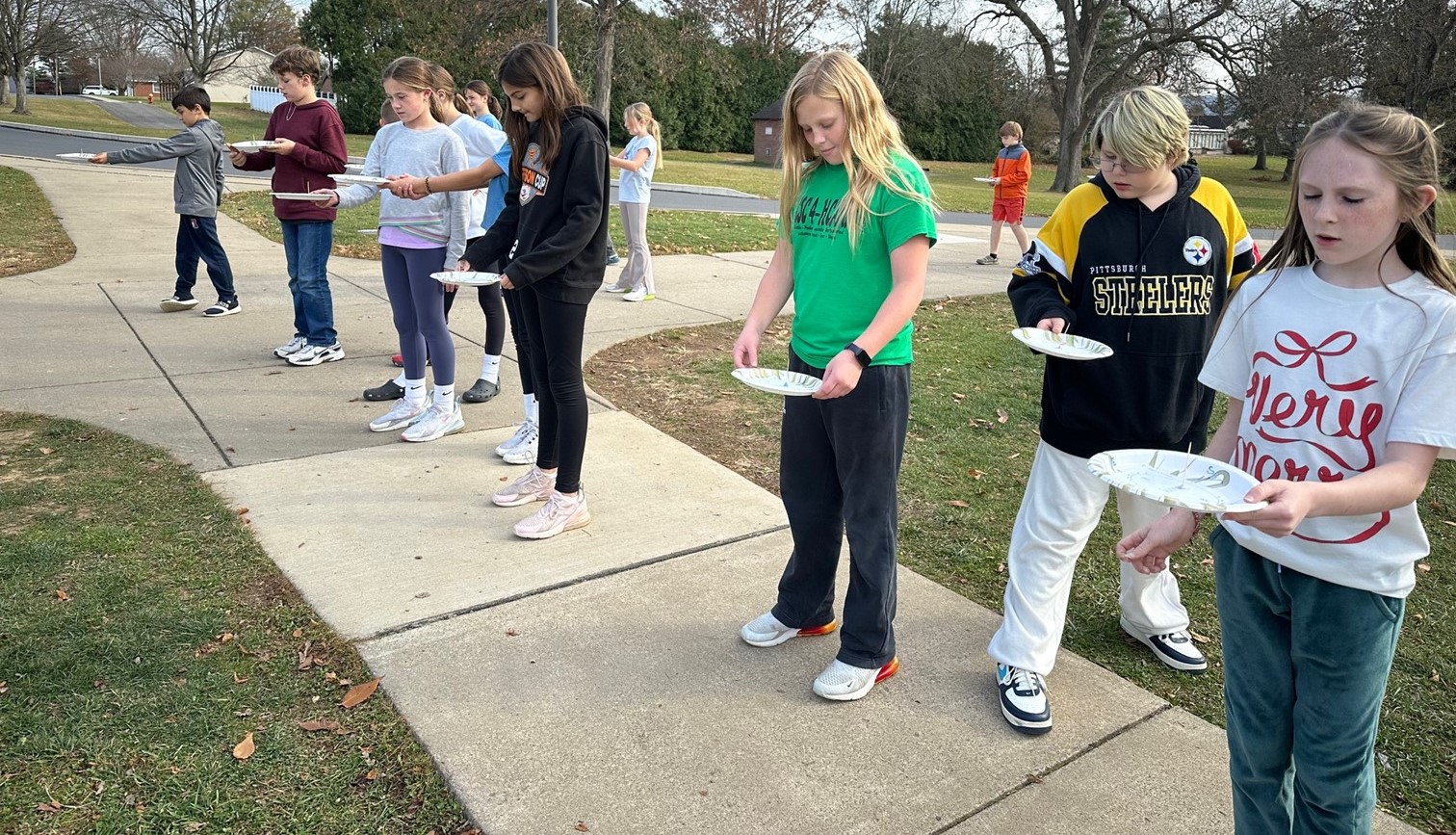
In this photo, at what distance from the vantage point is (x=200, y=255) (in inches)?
314

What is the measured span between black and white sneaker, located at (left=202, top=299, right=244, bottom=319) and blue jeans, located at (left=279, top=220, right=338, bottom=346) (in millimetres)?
1594

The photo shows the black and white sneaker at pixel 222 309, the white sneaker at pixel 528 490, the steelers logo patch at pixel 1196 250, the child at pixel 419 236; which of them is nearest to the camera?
the steelers logo patch at pixel 1196 250

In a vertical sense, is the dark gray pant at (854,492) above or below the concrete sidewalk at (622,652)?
above

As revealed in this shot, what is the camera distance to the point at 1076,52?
117 ft

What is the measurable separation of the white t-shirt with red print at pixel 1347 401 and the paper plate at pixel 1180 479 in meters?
0.14

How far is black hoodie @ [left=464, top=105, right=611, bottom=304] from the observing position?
3.95 m

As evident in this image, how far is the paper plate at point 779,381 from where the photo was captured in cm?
263

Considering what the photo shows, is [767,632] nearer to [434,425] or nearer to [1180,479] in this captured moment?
[1180,479]

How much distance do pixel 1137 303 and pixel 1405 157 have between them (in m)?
1.09

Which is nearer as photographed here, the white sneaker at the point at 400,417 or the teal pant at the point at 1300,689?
the teal pant at the point at 1300,689

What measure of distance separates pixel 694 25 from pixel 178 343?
26.5 m

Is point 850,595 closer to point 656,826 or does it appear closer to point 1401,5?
point 656,826

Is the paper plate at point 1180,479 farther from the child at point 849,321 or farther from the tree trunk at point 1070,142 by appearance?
the tree trunk at point 1070,142

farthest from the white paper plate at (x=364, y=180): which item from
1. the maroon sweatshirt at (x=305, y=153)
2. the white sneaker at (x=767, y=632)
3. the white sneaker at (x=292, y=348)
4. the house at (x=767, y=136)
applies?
the house at (x=767, y=136)
